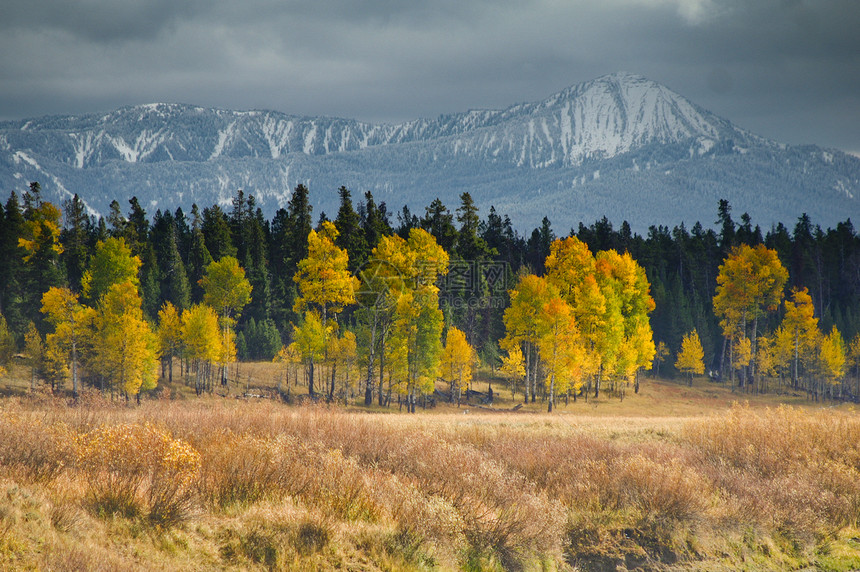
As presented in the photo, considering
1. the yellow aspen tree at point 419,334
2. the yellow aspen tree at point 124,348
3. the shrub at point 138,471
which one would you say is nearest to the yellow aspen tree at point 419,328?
the yellow aspen tree at point 419,334

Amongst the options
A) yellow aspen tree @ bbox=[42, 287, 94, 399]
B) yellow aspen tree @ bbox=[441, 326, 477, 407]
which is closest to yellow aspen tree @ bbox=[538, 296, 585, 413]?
yellow aspen tree @ bbox=[441, 326, 477, 407]

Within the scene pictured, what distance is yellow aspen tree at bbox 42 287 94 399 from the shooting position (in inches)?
1654

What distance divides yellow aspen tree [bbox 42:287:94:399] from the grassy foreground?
27.8 m

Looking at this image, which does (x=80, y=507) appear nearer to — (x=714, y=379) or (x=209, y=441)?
(x=209, y=441)

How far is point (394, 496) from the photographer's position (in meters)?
11.6

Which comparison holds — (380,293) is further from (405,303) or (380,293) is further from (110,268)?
(110,268)

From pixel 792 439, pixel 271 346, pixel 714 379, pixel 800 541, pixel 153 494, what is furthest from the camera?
pixel 714 379

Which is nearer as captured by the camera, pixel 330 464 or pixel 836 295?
pixel 330 464

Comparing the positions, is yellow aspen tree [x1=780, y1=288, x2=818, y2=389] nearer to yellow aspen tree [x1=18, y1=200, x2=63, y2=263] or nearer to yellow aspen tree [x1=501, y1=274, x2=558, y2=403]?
yellow aspen tree [x1=501, y1=274, x2=558, y2=403]

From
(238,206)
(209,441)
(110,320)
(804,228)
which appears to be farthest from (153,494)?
(804,228)

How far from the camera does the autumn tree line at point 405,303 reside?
135 feet

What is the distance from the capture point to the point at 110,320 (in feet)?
133

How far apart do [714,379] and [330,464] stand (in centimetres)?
6488

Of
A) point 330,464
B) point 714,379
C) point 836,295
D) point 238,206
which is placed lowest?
point 714,379
